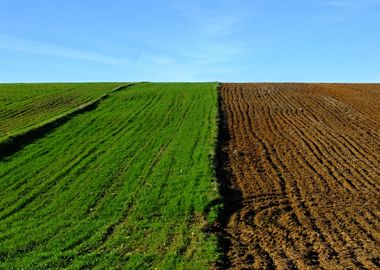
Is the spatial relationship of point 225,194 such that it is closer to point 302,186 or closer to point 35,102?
point 302,186

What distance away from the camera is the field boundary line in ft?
92.3

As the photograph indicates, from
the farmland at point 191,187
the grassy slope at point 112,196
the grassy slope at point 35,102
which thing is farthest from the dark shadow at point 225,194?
the grassy slope at point 35,102

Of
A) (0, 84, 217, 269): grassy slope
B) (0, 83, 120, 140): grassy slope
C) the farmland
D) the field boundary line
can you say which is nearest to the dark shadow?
the farmland

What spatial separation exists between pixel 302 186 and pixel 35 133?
17764mm

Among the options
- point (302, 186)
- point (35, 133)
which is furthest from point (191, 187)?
point (35, 133)

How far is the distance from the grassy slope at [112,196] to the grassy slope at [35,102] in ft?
12.5

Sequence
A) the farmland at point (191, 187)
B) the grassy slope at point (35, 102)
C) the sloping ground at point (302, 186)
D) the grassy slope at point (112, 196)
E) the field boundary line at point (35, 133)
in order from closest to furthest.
Result: the sloping ground at point (302, 186)
the farmland at point (191, 187)
the grassy slope at point (112, 196)
the field boundary line at point (35, 133)
the grassy slope at point (35, 102)

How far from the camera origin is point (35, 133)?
3173 cm

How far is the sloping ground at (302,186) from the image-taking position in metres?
14.0

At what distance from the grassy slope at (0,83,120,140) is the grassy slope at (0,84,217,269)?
380 cm

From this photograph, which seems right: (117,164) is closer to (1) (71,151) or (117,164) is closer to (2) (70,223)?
(1) (71,151)

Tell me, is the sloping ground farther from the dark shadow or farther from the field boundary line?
the field boundary line

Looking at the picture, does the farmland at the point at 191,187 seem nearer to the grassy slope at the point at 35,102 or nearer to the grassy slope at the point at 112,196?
the grassy slope at the point at 112,196

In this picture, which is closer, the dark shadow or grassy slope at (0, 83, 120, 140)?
the dark shadow
